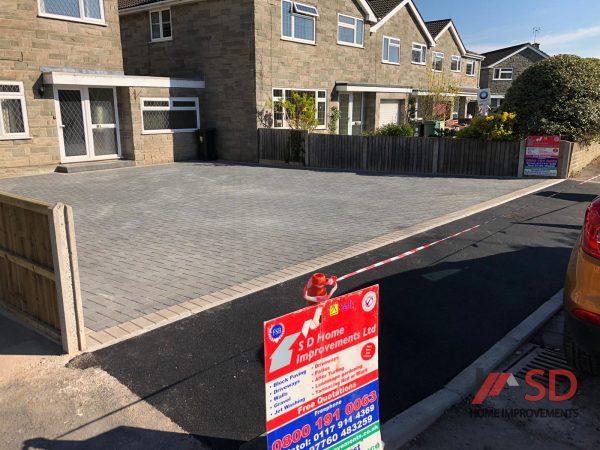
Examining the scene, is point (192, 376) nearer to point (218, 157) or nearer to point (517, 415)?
point (517, 415)

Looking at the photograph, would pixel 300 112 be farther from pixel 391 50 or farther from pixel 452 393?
pixel 452 393

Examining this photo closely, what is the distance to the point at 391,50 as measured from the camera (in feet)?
90.3

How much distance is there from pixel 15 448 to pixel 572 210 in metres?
10.7

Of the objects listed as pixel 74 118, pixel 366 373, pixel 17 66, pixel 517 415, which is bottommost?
pixel 517 415

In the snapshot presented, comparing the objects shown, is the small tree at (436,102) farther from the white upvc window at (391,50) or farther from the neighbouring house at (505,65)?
the neighbouring house at (505,65)

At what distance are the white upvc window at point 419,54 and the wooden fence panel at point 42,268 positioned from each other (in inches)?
1115

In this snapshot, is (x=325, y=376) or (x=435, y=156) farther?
(x=435, y=156)

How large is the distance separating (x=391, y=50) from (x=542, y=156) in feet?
48.9

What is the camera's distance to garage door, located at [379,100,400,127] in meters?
27.5

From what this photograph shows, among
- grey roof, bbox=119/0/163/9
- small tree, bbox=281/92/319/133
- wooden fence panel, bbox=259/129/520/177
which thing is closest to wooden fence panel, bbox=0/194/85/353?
wooden fence panel, bbox=259/129/520/177

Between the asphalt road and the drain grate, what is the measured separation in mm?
318

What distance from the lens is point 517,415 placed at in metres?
3.60

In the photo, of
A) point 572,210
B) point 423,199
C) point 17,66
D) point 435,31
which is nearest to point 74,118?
point 17,66

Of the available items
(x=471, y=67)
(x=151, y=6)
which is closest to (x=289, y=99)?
(x=151, y=6)
